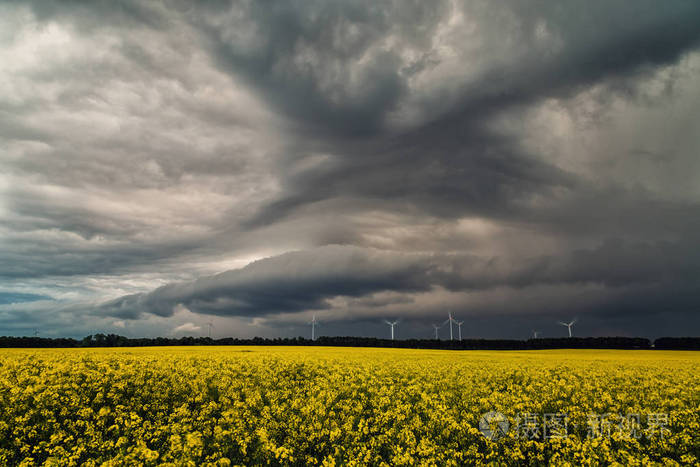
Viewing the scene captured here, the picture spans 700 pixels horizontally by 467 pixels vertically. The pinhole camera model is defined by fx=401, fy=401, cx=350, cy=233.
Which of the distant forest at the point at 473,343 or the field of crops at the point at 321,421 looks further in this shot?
the distant forest at the point at 473,343

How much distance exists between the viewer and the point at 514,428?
58.3ft

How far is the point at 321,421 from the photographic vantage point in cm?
1923

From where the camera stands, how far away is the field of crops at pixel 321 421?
50.7 feet

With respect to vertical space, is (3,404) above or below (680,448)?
above

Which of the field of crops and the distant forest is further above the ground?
the field of crops

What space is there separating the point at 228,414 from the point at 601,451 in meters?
15.6

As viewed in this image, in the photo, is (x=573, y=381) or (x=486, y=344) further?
(x=486, y=344)

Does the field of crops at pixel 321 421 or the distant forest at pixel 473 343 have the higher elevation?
the field of crops at pixel 321 421

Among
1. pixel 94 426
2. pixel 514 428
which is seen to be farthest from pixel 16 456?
pixel 514 428

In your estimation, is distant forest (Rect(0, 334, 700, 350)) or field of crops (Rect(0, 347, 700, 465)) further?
distant forest (Rect(0, 334, 700, 350))

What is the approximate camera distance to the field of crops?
15.4m

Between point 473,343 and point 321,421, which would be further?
point 473,343

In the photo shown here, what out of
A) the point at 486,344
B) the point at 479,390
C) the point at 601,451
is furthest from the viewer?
the point at 486,344

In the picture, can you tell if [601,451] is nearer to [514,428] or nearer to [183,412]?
[514,428]
